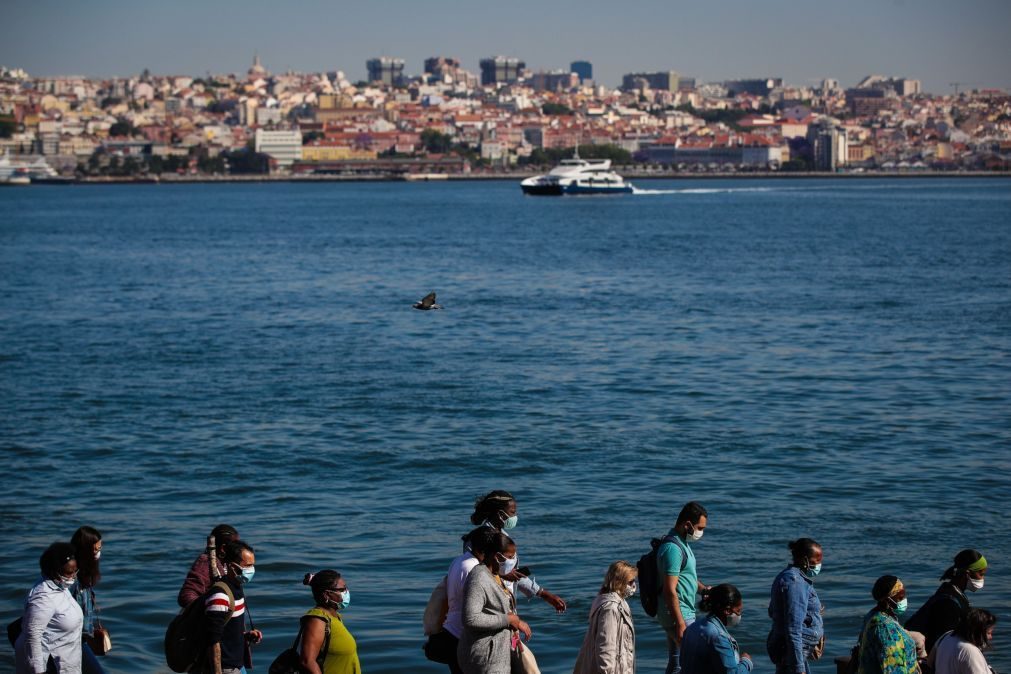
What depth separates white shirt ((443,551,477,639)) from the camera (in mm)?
4395

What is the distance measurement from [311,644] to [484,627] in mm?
501

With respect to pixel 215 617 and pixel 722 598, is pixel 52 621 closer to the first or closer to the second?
pixel 215 617

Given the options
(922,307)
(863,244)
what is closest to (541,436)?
(922,307)

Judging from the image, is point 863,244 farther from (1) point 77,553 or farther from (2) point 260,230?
A: (1) point 77,553

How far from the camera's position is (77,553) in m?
4.50

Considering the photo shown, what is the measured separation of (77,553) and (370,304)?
825 inches

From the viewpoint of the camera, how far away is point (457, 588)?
4.42 meters

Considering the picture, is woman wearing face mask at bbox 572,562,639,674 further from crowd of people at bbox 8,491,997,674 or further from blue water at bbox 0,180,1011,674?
blue water at bbox 0,180,1011,674

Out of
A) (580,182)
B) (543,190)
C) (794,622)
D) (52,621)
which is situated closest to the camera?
(52,621)

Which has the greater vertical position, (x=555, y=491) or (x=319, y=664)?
(x=319, y=664)

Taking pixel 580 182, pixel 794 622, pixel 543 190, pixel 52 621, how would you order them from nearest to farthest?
1. pixel 52 621
2. pixel 794 622
3. pixel 580 182
4. pixel 543 190

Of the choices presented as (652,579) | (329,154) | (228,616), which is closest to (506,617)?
(652,579)

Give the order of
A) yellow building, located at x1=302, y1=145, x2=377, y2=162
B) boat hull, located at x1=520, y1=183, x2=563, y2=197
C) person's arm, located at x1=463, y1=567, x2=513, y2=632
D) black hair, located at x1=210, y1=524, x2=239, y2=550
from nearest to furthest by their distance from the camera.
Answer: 1. person's arm, located at x1=463, y1=567, x2=513, y2=632
2. black hair, located at x1=210, y1=524, x2=239, y2=550
3. boat hull, located at x1=520, y1=183, x2=563, y2=197
4. yellow building, located at x1=302, y1=145, x2=377, y2=162

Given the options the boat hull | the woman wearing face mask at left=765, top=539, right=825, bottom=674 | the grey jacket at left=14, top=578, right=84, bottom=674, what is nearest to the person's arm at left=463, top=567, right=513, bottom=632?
the woman wearing face mask at left=765, top=539, right=825, bottom=674
